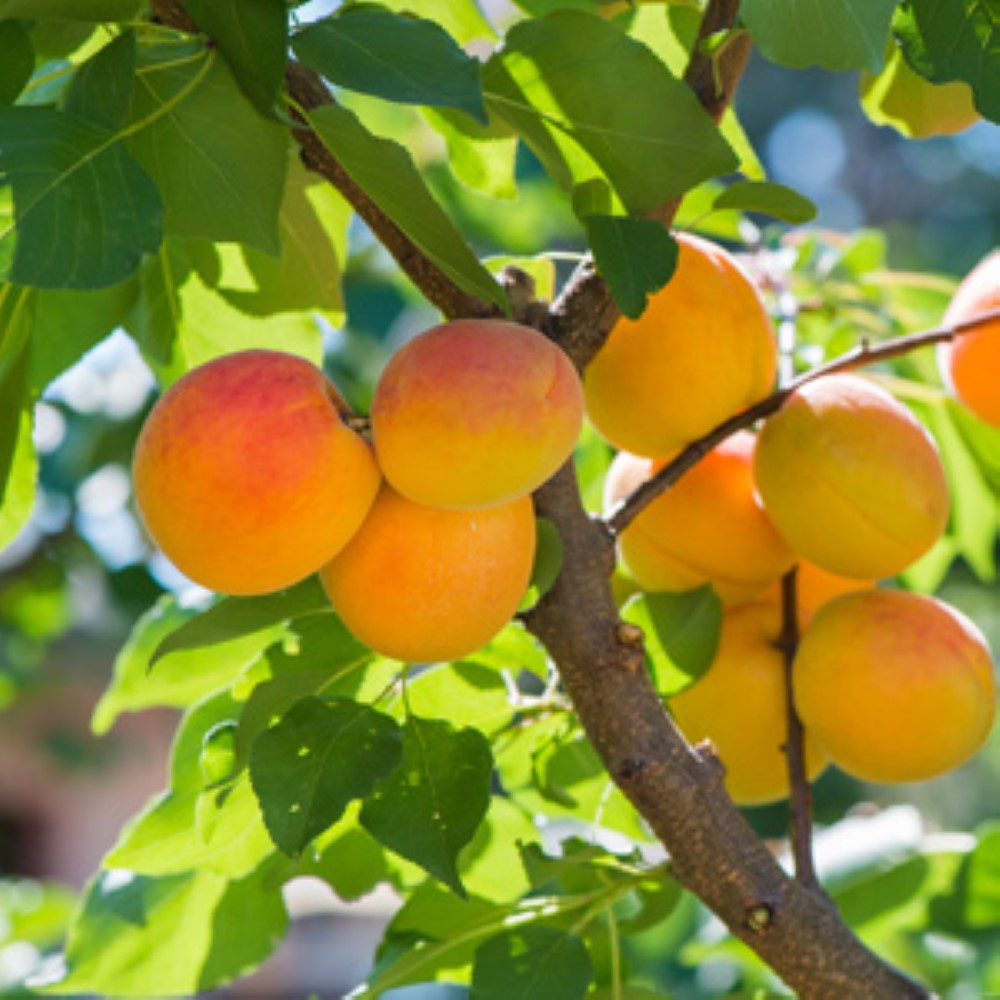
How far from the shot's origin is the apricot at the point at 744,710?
880 mm

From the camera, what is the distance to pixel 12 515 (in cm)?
80

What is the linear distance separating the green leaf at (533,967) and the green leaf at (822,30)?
40 cm

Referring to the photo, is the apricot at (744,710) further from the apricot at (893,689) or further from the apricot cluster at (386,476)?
the apricot cluster at (386,476)

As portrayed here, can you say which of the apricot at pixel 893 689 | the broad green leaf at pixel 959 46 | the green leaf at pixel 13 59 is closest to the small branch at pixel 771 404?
the apricot at pixel 893 689

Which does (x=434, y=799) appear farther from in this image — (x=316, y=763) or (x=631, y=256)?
(x=631, y=256)

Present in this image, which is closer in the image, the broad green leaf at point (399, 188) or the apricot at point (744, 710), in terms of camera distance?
the broad green leaf at point (399, 188)

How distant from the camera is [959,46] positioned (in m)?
0.63

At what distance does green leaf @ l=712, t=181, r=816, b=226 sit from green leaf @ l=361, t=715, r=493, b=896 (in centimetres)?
27

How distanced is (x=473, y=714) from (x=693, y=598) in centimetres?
13

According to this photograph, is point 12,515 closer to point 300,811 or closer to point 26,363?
point 26,363

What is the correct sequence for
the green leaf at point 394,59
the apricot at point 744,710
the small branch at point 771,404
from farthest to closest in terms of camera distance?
the apricot at point 744,710 < the small branch at point 771,404 < the green leaf at point 394,59

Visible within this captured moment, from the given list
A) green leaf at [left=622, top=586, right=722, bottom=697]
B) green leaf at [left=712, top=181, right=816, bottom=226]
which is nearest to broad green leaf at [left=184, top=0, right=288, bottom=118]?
green leaf at [left=712, top=181, right=816, bottom=226]

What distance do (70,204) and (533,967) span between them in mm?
391

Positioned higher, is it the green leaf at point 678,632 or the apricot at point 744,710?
the green leaf at point 678,632
